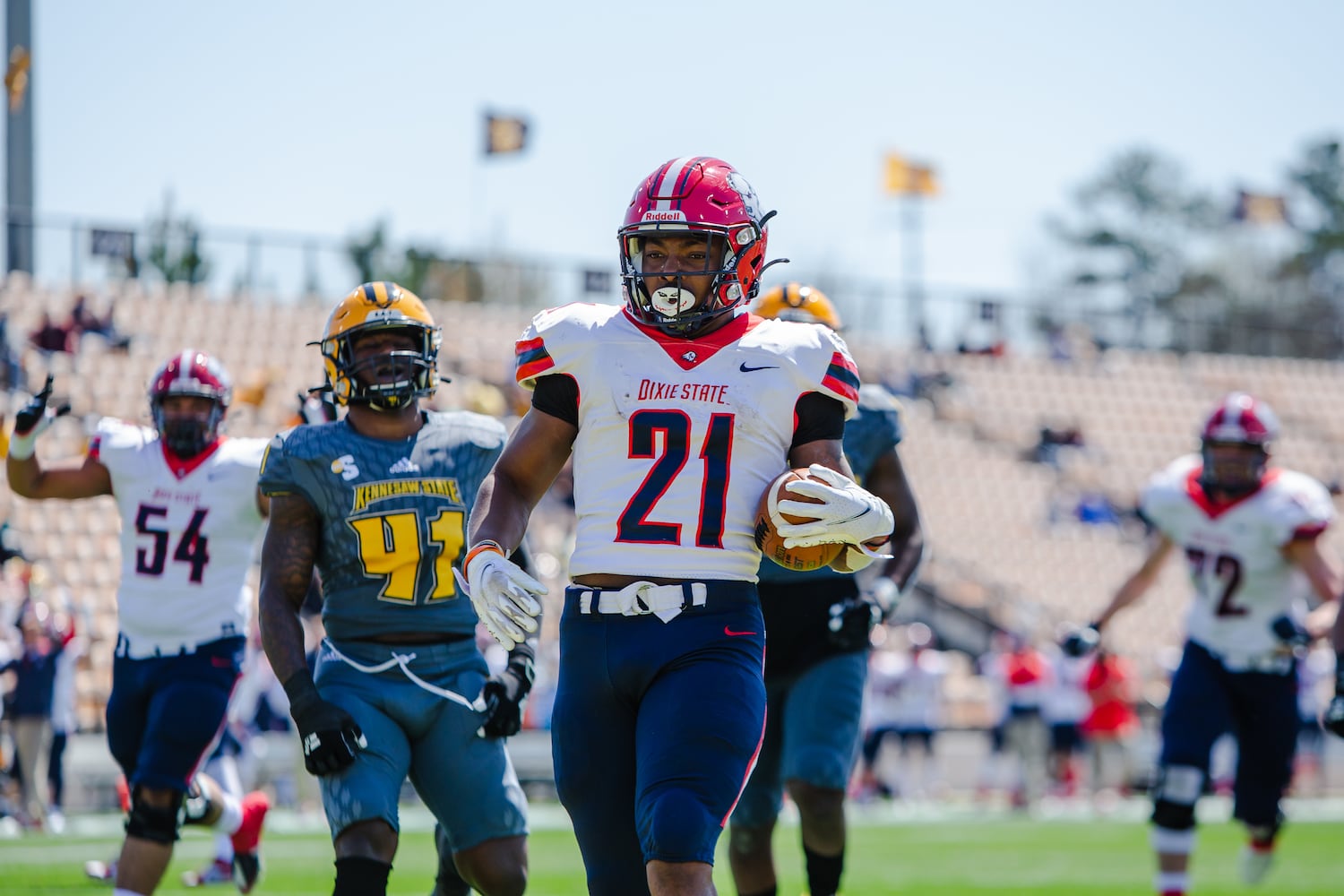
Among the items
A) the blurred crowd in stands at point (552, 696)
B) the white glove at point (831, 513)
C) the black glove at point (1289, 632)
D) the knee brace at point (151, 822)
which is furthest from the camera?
the blurred crowd in stands at point (552, 696)

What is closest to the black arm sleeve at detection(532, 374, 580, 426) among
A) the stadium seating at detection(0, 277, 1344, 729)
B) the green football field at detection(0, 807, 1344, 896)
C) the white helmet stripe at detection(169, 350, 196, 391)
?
the white helmet stripe at detection(169, 350, 196, 391)

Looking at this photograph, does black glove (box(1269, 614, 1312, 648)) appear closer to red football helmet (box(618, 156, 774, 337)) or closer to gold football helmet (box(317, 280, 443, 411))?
gold football helmet (box(317, 280, 443, 411))

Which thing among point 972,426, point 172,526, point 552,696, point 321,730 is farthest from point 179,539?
point 972,426

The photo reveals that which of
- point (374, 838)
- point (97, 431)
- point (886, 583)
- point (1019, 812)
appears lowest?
point (1019, 812)

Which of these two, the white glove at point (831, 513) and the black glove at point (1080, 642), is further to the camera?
the black glove at point (1080, 642)

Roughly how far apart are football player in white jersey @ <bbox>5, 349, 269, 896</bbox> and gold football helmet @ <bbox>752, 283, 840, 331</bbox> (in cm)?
195

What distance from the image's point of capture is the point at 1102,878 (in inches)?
388

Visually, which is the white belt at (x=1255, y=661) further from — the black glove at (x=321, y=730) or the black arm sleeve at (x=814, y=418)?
the black glove at (x=321, y=730)

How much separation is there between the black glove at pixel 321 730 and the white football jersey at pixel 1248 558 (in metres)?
4.16

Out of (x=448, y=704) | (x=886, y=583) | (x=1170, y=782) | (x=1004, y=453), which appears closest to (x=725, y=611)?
(x=448, y=704)

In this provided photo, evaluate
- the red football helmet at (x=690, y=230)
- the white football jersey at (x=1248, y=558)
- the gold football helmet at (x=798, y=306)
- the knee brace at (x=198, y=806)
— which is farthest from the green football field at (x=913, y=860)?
the red football helmet at (x=690, y=230)

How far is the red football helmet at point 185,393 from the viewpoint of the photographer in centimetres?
630

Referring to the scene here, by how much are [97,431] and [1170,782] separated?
4.42m

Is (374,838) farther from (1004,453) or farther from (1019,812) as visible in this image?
(1004,453)
